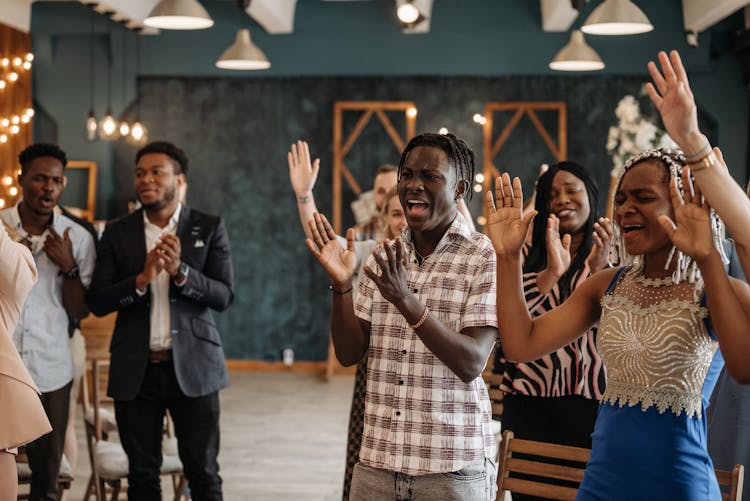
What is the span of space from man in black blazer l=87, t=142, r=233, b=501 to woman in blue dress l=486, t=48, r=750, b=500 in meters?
2.01

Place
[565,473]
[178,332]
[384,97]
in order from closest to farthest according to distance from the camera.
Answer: [565,473], [178,332], [384,97]

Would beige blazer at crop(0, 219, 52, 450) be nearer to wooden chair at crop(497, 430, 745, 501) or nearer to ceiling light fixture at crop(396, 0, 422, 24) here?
wooden chair at crop(497, 430, 745, 501)

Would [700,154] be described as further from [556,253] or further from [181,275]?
[181,275]

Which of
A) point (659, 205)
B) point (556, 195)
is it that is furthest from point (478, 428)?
point (556, 195)

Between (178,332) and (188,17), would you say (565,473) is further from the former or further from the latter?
(188,17)

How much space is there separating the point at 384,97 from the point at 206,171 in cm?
200

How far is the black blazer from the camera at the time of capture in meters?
3.80

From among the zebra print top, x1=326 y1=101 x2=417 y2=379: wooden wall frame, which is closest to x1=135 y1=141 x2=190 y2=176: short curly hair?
the zebra print top

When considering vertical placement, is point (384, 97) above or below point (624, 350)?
above

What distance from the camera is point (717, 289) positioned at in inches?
71.5

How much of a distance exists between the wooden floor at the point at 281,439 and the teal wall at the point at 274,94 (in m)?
1.03

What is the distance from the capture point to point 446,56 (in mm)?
9992

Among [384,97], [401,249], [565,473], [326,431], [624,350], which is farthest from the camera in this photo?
[384,97]

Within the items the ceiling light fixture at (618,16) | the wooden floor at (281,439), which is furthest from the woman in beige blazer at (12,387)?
the ceiling light fixture at (618,16)
